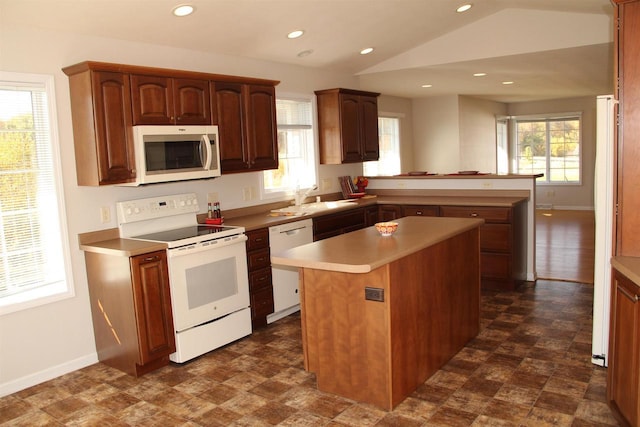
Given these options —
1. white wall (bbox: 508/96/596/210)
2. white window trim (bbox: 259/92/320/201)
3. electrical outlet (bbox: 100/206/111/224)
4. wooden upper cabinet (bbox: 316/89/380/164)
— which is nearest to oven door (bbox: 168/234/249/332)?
electrical outlet (bbox: 100/206/111/224)

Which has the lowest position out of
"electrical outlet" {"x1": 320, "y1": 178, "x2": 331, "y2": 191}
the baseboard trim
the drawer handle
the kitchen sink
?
the baseboard trim

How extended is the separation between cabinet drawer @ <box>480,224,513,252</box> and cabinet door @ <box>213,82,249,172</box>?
2.45 metres

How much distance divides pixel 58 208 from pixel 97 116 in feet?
2.31

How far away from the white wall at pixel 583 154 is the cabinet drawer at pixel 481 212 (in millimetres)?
6573

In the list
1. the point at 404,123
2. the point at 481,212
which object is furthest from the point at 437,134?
the point at 481,212

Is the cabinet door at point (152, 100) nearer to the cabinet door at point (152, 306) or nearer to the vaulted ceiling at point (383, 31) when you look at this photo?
the vaulted ceiling at point (383, 31)

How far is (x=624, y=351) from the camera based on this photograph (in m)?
2.54

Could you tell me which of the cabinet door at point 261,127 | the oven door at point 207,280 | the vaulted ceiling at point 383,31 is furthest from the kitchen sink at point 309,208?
the vaulted ceiling at point 383,31

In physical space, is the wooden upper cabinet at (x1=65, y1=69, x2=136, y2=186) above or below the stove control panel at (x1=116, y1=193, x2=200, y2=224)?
above

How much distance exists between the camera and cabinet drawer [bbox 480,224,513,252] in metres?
5.23

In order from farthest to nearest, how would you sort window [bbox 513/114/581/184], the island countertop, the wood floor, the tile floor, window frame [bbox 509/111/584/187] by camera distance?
window [bbox 513/114/581/184] → window frame [bbox 509/111/584/187] → the wood floor → the tile floor → the island countertop

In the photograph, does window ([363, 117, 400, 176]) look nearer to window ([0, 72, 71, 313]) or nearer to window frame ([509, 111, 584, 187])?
window frame ([509, 111, 584, 187])

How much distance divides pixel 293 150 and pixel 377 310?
3.20 m

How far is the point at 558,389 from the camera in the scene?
3.14 meters
